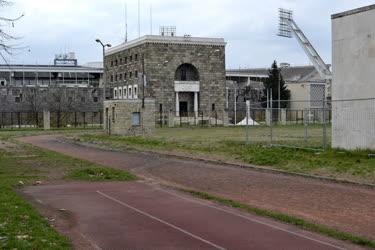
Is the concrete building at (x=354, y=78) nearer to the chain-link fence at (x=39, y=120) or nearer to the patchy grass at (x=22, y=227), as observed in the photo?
the patchy grass at (x=22, y=227)

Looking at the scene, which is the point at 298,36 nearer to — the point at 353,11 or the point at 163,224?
the point at 353,11

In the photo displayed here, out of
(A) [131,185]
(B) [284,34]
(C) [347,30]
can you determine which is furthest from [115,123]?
(B) [284,34]

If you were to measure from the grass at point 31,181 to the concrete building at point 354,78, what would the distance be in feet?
30.5

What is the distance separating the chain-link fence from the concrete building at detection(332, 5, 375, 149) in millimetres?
57850

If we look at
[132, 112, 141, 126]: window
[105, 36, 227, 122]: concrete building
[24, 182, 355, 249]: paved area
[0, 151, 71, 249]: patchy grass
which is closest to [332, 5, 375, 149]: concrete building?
[24, 182, 355, 249]: paved area

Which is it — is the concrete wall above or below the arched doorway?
below

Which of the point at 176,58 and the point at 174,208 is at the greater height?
the point at 176,58

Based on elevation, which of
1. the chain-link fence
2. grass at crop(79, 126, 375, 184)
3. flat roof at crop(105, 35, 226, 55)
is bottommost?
grass at crop(79, 126, 375, 184)

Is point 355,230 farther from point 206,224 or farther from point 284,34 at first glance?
point 284,34

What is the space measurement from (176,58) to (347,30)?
236 feet

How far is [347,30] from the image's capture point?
25047 mm

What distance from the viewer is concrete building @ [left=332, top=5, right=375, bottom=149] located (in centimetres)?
2367

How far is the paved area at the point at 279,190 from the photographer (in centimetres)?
1255

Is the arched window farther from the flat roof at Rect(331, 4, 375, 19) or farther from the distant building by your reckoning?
the flat roof at Rect(331, 4, 375, 19)
